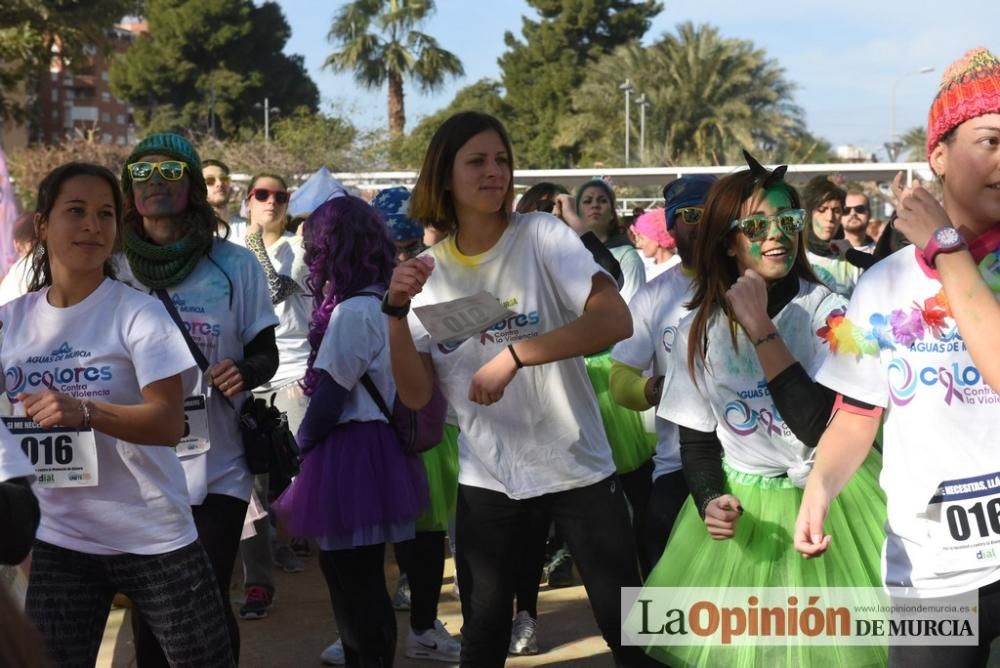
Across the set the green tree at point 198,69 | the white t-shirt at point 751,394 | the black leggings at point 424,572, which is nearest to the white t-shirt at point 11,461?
the white t-shirt at point 751,394

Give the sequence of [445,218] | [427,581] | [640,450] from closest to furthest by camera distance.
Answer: [445,218]
[427,581]
[640,450]

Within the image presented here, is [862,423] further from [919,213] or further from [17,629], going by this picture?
[17,629]

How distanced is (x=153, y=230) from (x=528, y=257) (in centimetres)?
156

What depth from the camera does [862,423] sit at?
123 inches

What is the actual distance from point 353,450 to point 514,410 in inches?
49.3

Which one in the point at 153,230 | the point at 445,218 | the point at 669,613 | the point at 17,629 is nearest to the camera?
the point at 17,629

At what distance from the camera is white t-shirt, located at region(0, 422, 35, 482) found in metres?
2.78

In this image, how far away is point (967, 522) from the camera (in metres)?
2.90

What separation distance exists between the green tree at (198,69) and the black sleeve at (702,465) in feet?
212

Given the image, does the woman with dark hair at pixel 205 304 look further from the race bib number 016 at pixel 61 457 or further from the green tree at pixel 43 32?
the green tree at pixel 43 32

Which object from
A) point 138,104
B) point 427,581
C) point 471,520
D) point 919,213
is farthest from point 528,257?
point 138,104

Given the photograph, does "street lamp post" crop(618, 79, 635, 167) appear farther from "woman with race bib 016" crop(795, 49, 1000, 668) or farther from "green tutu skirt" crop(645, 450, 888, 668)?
"woman with race bib 016" crop(795, 49, 1000, 668)

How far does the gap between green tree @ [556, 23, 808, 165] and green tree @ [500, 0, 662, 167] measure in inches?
334

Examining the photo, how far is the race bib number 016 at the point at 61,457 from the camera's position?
3664 millimetres
